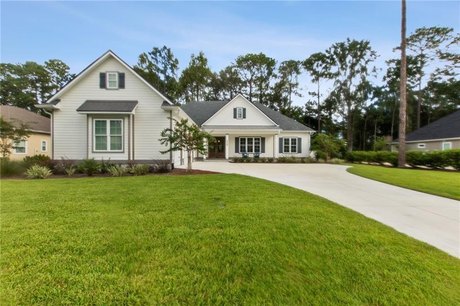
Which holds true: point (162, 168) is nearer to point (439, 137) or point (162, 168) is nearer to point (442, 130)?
point (439, 137)

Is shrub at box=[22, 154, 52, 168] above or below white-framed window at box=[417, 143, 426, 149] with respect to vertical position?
below

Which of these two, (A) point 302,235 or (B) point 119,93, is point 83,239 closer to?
(A) point 302,235

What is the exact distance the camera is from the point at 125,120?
12.9 m

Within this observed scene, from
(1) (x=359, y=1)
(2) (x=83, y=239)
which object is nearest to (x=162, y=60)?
(1) (x=359, y=1)

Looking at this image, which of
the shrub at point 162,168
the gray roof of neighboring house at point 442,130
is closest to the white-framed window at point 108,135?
the shrub at point 162,168

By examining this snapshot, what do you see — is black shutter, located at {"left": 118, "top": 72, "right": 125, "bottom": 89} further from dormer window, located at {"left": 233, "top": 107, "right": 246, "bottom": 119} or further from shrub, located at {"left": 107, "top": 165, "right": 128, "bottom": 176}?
dormer window, located at {"left": 233, "top": 107, "right": 246, "bottom": 119}

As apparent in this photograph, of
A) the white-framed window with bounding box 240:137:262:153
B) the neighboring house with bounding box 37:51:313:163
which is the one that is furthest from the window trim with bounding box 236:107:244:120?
the neighboring house with bounding box 37:51:313:163

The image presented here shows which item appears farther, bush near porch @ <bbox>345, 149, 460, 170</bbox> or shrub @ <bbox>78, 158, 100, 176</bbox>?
bush near porch @ <bbox>345, 149, 460, 170</bbox>

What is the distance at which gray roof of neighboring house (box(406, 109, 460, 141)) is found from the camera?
22902mm

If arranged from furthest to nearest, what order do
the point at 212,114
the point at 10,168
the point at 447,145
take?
1. the point at 212,114
2. the point at 447,145
3. the point at 10,168

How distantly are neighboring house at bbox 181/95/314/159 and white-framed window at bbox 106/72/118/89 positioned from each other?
9.71 m

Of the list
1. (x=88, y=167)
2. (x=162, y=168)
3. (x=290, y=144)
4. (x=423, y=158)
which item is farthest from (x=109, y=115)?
(x=423, y=158)

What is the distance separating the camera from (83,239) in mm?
3389

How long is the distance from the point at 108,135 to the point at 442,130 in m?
31.4
